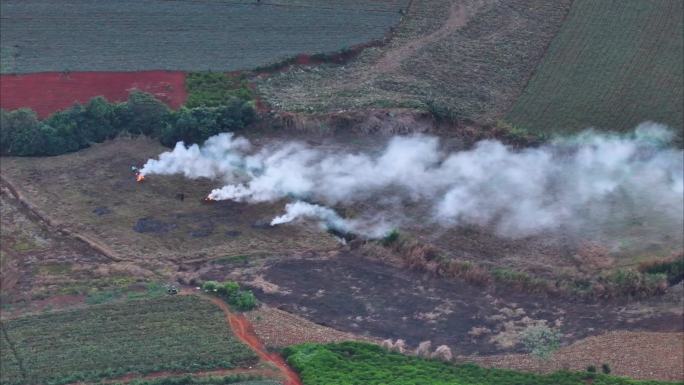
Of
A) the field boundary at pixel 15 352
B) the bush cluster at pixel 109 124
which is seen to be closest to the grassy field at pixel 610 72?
the bush cluster at pixel 109 124

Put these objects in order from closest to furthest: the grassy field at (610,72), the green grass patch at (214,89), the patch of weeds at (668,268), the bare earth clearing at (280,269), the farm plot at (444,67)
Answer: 1. the bare earth clearing at (280,269)
2. the patch of weeds at (668,268)
3. the grassy field at (610,72)
4. the farm plot at (444,67)
5. the green grass patch at (214,89)

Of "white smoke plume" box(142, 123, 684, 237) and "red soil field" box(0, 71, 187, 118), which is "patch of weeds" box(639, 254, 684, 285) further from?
"red soil field" box(0, 71, 187, 118)

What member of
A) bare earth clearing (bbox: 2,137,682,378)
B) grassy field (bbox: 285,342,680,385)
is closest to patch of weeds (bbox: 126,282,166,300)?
bare earth clearing (bbox: 2,137,682,378)

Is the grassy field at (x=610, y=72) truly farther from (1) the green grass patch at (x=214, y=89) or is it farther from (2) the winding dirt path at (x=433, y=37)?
(1) the green grass patch at (x=214, y=89)

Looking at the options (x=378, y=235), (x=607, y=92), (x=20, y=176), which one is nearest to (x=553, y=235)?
(x=378, y=235)

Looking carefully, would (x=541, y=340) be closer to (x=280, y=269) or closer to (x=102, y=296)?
(x=280, y=269)

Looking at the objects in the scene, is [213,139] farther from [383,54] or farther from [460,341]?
[460,341]
